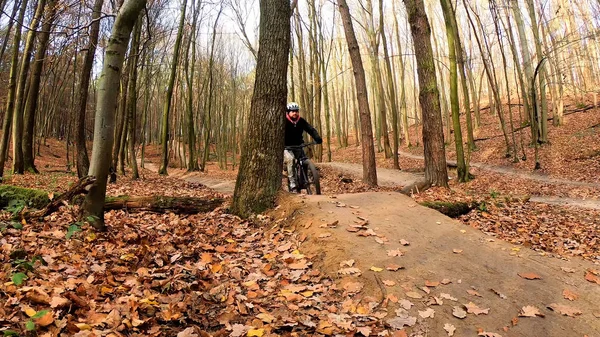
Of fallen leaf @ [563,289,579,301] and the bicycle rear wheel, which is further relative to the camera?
the bicycle rear wheel

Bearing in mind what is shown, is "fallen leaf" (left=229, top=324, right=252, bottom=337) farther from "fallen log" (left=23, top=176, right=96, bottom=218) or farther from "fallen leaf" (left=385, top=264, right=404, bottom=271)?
"fallen log" (left=23, top=176, right=96, bottom=218)

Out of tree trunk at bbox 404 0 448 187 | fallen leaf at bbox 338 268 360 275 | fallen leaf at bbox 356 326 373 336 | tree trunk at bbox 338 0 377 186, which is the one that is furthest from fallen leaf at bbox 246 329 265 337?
tree trunk at bbox 338 0 377 186

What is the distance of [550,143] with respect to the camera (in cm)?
1914

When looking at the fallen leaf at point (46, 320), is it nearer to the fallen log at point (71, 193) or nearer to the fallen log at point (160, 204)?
the fallen log at point (71, 193)

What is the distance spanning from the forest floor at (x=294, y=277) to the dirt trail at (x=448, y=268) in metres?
0.02

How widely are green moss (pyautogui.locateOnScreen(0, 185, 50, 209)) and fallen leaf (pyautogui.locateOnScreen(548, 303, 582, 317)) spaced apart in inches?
260

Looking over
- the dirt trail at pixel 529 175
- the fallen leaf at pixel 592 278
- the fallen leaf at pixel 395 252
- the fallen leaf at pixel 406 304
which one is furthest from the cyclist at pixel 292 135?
the dirt trail at pixel 529 175

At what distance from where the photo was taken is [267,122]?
554 centimetres

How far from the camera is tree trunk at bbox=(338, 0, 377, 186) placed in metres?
10.6

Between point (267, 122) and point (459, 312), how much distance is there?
3.66 metres

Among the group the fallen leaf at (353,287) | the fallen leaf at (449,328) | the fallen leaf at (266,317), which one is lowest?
the fallen leaf at (449,328)

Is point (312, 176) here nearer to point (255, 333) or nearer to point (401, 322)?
point (401, 322)

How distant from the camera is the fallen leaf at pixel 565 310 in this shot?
10.1 ft

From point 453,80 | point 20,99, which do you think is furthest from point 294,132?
point 20,99
